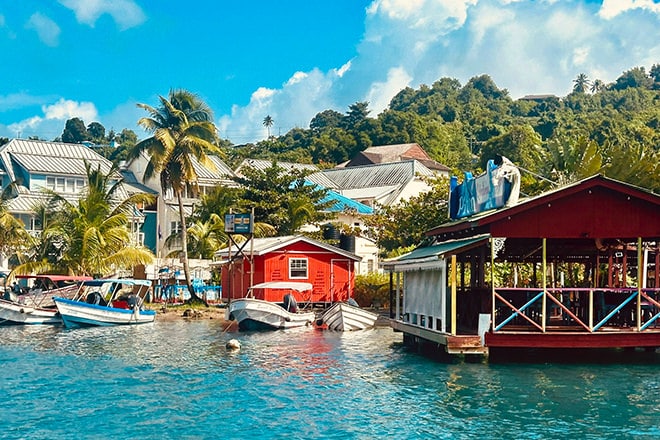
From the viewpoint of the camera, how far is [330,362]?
86.7 ft

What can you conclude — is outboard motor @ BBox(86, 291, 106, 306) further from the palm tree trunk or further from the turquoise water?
the turquoise water

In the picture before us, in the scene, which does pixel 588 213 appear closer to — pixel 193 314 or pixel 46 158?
pixel 193 314

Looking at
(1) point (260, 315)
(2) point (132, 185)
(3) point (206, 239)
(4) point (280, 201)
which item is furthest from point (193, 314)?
(2) point (132, 185)

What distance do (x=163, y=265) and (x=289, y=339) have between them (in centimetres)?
2485

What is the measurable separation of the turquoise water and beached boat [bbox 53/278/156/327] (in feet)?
26.0

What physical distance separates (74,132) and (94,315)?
122 metres

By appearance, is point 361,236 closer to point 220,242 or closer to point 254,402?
point 220,242

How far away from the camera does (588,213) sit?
78.0ft

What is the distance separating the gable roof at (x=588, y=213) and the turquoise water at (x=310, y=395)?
13.5 feet

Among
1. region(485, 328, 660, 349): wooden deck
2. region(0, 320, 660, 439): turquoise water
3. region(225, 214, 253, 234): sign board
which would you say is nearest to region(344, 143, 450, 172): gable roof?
region(225, 214, 253, 234): sign board

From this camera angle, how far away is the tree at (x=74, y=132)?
152 metres

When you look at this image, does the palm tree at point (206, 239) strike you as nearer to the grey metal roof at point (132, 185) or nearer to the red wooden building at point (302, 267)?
the red wooden building at point (302, 267)

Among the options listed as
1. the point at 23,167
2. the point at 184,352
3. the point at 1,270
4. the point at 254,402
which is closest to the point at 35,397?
the point at 254,402

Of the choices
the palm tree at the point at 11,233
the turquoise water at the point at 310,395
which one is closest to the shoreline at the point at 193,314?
the palm tree at the point at 11,233
